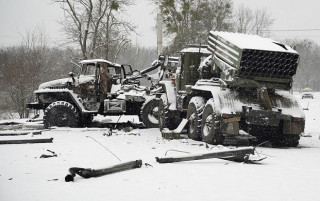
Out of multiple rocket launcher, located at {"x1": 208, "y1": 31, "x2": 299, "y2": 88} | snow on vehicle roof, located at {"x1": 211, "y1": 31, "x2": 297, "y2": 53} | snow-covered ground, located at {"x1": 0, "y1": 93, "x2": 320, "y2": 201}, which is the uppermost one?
snow on vehicle roof, located at {"x1": 211, "y1": 31, "x2": 297, "y2": 53}

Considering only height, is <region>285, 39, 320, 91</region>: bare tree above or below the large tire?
above

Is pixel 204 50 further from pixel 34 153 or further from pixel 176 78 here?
pixel 34 153

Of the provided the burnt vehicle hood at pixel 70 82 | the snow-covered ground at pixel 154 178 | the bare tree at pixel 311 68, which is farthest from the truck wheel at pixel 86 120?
the bare tree at pixel 311 68

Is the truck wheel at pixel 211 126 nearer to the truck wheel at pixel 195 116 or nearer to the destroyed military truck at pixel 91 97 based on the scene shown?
the truck wheel at pixel 195 116

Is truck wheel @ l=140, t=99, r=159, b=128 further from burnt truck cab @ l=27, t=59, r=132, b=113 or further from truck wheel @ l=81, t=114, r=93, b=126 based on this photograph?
truck wheel @ l=81, t=114, r=93, b=126

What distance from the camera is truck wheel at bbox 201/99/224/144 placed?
9656mm

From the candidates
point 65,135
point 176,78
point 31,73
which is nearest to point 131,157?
point 65,135

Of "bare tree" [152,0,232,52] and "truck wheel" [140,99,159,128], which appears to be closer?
"truck wheel" [140,99,159,128]

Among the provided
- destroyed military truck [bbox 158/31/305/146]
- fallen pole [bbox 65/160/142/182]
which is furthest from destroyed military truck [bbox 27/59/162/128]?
fallen pole [bbox 65/160/142/182]

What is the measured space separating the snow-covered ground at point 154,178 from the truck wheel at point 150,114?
6.19 metres

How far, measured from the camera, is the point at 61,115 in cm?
1445

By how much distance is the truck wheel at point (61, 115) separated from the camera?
14.3m

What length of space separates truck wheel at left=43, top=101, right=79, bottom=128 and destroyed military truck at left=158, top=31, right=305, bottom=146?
5.31m

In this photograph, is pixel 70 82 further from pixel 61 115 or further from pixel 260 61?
pixel 260 61
